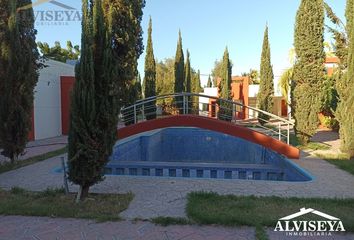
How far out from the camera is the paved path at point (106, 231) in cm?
452

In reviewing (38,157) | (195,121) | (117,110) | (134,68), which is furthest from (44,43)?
(117,110)

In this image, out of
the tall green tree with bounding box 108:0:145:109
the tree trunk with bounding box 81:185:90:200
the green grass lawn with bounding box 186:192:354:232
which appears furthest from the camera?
the tall green tree with bounding box 108:0:145:109

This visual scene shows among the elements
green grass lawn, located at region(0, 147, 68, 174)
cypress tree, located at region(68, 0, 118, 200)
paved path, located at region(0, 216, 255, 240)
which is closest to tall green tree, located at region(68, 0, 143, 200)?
cypress tree, located at region(68, 0, 118, 200)

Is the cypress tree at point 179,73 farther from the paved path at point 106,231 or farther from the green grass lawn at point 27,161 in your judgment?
the paved path at point 106,231

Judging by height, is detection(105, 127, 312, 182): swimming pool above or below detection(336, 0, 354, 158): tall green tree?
below

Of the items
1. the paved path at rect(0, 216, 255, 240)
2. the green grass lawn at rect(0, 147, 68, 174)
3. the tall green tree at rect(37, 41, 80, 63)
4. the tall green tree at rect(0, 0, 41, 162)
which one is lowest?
the paved path at rect(0, 216, 255, 240)

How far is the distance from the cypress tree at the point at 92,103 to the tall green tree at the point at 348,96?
8.70 m

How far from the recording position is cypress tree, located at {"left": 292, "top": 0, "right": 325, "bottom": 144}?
44.0 feet

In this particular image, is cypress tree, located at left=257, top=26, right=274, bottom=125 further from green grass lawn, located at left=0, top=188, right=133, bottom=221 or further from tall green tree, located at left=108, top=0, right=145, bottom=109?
green grass lawn, located at left=0, top=188, right=133, bottom=221

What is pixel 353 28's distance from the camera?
Result: 35.4 feet

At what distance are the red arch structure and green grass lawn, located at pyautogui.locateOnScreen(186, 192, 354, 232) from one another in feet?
14.0

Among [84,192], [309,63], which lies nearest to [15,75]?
[84,192]

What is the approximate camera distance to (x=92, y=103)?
573cm

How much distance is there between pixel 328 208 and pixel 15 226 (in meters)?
5.20
